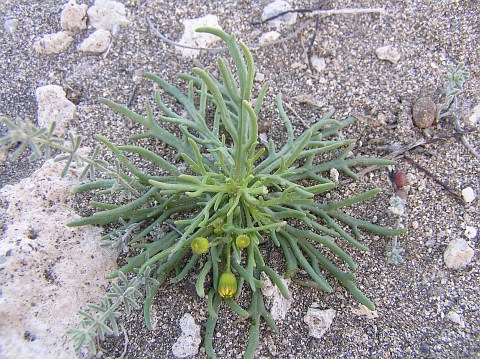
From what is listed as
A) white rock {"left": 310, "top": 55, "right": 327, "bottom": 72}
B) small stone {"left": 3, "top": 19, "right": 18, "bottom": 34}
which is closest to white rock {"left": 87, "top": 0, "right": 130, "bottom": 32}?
small stone {"left": 3, "top": 19, "right": 18, "bottom": 34}

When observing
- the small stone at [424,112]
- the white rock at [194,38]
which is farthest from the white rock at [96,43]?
the small stone at [424,112]

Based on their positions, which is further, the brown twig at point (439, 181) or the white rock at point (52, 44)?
the white rock at point (52, 44)

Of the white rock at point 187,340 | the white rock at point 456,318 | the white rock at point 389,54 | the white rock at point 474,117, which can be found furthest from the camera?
the white rock at point 389,54

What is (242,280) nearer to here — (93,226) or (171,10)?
(93,226)

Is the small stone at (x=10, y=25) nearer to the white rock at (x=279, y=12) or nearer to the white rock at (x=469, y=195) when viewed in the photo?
the white rock at (x=279, y=12)

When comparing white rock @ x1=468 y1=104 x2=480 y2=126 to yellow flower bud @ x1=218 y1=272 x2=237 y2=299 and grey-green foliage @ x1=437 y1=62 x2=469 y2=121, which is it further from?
yellow flower bud @ x1=218 y1=272 x2=237 y2=299

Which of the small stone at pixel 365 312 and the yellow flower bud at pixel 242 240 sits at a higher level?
the yellow flower bud at pixel 242 240

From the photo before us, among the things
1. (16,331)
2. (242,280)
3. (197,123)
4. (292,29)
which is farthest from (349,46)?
(16,331)
